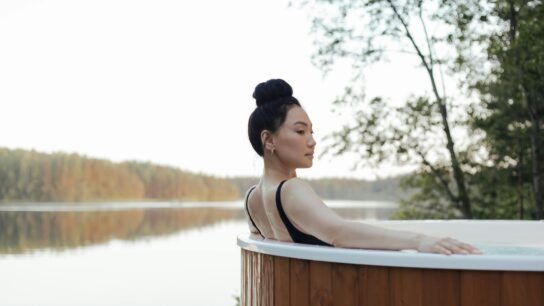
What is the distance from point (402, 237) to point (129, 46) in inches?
568

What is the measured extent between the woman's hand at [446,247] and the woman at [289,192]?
9 cm

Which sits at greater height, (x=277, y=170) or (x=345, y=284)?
(x=277, y=170)

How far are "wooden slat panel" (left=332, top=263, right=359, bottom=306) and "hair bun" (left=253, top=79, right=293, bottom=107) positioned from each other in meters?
0.85

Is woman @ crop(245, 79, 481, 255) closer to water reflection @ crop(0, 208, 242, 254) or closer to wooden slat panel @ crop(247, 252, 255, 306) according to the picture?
wooden slat panel @ crop(247, 252, 255, 306)

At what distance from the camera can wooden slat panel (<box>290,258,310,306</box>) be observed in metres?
2.42

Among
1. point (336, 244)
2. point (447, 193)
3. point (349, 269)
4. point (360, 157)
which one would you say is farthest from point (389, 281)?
point (447, 193)

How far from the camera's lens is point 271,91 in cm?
289

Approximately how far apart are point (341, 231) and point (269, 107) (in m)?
0.65

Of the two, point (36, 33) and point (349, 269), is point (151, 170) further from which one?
point (349, 269)

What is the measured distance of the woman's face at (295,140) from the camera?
2822 mm

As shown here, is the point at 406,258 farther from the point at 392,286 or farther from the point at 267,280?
the point at 267,280

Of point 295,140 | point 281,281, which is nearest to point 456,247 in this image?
point 281,281

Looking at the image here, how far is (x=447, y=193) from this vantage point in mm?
10133

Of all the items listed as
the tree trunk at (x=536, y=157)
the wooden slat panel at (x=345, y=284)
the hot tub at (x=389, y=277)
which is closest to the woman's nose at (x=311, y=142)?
the hot tub at (x=389, y=277)
